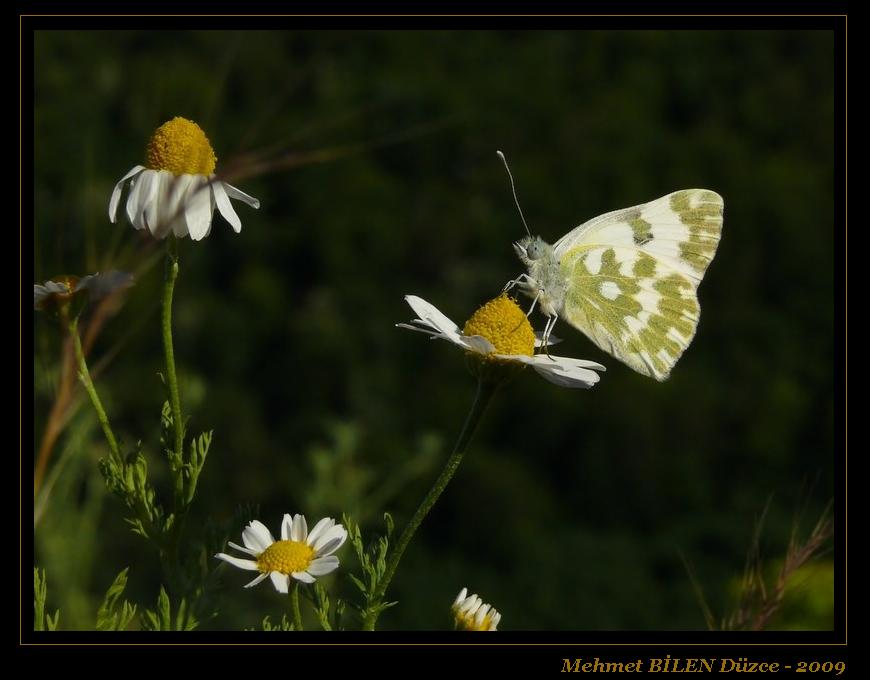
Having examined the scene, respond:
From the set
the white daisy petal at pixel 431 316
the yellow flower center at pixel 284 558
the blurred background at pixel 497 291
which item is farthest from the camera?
the blurred background at pixel 497 291

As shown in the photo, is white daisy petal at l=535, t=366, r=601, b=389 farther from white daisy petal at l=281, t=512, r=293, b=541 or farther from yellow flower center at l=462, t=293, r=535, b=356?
white daisy petal at l=281, t=512, r=293, b=541

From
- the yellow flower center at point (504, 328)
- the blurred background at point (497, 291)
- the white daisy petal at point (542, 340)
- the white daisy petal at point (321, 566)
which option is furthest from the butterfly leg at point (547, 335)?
the blurred background at point (497, 291)

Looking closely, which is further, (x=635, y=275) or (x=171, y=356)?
(x=635, y=275)

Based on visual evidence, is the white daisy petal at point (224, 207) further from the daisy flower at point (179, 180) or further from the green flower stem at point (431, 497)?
the green flower stem at point (431, 497)

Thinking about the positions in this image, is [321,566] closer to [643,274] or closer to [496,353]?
[496,353]

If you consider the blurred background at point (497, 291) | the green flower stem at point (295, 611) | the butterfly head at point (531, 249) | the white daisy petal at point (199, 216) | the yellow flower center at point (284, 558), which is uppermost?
the white daisy petal at point (199, 216)

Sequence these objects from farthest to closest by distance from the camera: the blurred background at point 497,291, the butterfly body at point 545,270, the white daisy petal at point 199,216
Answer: the blurred background at point 497,291
the butterfly body at point 545,270
the white daisy petal at point 199,216

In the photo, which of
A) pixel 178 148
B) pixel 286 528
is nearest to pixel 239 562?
pixel 286 528

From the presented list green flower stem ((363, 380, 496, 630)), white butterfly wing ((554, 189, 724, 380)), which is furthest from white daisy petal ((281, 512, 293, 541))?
white butterfly wing ((554, 189, 724, 380))

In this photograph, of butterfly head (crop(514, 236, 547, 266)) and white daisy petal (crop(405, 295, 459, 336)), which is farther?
butterfly head (crop(514, 236, 547, 266))
